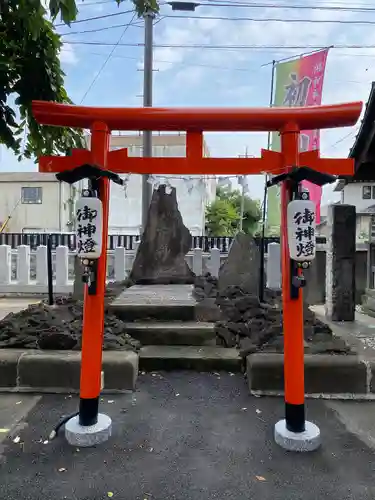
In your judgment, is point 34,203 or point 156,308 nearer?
point 156,308

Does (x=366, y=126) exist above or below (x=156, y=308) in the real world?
above

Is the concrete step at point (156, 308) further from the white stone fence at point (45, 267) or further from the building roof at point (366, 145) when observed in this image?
the white stone fence at point (45, 267)

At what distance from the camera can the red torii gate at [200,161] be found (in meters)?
3.00

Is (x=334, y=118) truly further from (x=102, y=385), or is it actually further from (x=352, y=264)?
(x=352, y=264)

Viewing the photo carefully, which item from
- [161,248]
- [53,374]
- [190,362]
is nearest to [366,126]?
[161,248]

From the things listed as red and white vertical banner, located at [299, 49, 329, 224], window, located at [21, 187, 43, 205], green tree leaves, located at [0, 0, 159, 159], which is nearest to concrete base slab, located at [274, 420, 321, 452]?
green tree leaves, located at [0, 0, 159, 159]

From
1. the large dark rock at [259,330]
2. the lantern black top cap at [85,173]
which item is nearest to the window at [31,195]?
the large dark rock at [259,330]

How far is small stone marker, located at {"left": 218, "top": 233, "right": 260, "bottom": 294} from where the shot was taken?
7.07 m

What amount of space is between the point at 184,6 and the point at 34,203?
→ 55.2 feet

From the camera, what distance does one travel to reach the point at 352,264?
22.2ft

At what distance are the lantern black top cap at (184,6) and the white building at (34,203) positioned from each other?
603 inches

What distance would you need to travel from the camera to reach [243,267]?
23.4 ft

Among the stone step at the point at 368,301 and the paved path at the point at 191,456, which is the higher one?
the stone step at the point at 368,301

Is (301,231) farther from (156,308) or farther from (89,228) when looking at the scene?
(156,308)
